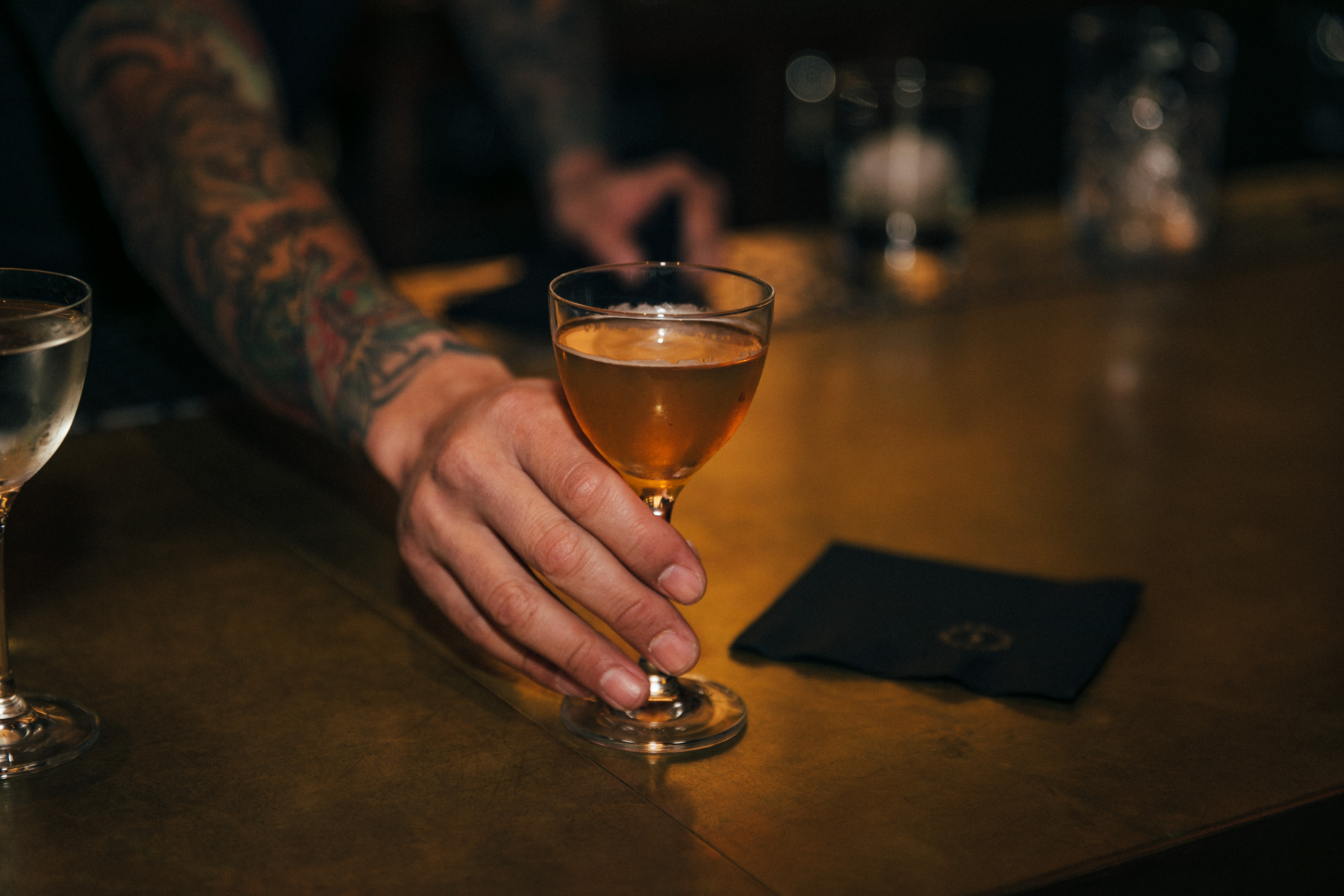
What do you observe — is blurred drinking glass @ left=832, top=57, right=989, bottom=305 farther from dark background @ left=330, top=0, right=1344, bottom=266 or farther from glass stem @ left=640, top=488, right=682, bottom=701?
dark background @ left=330, top=0, right=1344, bottom=266

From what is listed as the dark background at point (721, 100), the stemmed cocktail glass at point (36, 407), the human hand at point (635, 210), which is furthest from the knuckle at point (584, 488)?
the dark background at point (721, 100)

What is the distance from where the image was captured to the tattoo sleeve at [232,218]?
98cm

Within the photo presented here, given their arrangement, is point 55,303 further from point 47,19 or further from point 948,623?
point 47,19

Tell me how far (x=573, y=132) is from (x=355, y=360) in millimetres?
1028

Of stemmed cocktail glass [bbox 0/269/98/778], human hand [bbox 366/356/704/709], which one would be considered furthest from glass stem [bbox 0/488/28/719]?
human hand [bbox 366/356/704/709]

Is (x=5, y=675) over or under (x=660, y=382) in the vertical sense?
under

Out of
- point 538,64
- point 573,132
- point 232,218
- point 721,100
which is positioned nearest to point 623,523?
point 232,218

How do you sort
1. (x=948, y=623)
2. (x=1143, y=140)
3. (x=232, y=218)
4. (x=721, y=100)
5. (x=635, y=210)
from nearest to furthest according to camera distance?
(x=948, y=623) → (x=232, y=218) → (x=635, y=210) → (x=1143, y=140) → (x=721, y=100)

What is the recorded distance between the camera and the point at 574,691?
2.65ft

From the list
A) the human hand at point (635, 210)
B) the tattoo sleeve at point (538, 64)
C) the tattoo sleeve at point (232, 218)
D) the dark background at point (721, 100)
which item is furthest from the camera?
the dark background at point (721, 100)

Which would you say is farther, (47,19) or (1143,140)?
(1143,140)

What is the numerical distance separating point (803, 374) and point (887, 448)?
196mm

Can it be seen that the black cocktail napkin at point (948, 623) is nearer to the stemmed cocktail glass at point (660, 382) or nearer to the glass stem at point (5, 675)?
the stemmed cocktail glass at point (660, 382)

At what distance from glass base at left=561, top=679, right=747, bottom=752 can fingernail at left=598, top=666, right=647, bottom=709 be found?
0.02 metres
